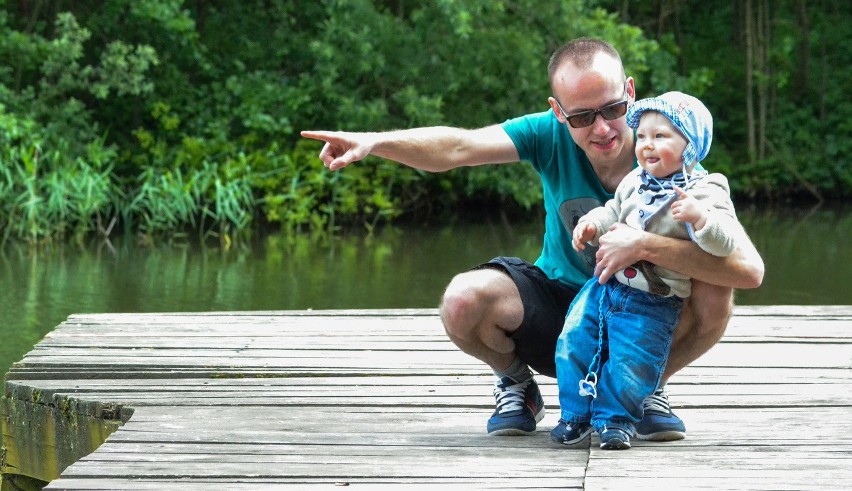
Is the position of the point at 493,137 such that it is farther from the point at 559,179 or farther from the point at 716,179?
the point at 716,179

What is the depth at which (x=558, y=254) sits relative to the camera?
3.44 metres

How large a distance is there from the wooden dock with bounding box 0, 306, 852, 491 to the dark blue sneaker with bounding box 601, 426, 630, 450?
0.02m

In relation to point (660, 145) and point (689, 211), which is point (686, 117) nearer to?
point (660, 145)

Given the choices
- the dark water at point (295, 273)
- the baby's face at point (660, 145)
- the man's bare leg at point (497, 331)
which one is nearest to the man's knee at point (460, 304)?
the man's bare leg at point (497, 331)

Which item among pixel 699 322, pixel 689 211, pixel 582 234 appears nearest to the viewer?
pixel 689 211

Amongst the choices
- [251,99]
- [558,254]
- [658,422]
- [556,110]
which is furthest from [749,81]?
[658,422]

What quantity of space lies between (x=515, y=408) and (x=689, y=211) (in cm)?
73

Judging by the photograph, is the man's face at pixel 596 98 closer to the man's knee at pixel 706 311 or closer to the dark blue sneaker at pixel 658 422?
→ the man's knee at pixel 706 311

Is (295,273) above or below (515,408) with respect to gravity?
below

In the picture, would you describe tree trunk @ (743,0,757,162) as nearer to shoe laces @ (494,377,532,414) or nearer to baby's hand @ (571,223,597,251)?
shoe laces @ (494,377,532,414)

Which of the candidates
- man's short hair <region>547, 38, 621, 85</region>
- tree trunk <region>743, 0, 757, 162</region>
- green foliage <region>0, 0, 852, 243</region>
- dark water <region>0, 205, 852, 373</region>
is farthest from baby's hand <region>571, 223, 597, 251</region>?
tree trunk <region>743, 0, 757, 162</region>

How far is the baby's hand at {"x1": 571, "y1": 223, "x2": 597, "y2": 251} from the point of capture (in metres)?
3.03

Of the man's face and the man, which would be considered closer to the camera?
the man

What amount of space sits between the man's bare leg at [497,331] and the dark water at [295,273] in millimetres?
3250
